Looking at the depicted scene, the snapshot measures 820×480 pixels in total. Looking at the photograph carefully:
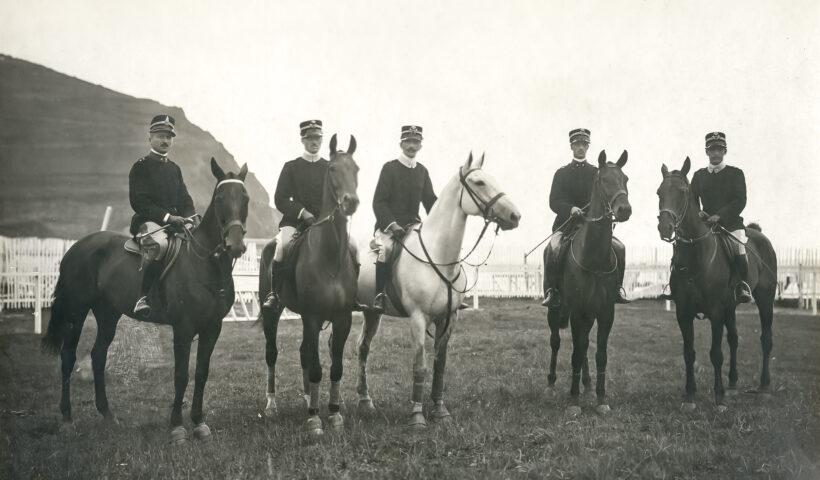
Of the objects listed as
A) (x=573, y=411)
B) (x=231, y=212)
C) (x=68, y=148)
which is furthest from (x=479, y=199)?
(x=68, y=148)

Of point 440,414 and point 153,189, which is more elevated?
point 153,189

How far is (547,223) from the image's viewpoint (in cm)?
917

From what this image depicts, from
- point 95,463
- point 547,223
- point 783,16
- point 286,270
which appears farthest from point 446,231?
point 783,16

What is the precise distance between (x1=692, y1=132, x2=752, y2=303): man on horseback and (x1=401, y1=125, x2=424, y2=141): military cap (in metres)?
3.86

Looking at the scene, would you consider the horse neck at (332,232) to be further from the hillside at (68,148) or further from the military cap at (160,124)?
the hillside at (68,148)

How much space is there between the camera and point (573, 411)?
686 centimetres

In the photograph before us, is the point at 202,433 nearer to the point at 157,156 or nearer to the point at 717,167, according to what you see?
the point at 157,156

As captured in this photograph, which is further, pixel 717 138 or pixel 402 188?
pixel 717 138

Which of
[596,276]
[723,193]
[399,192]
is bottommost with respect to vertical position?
[596,276]

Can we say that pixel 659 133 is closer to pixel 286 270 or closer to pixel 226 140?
pixel 286 270

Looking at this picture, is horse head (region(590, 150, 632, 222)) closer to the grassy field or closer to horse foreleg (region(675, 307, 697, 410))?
horse foreleg (region(675, 307, 697, 410))

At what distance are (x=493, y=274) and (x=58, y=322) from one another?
10.8 metres

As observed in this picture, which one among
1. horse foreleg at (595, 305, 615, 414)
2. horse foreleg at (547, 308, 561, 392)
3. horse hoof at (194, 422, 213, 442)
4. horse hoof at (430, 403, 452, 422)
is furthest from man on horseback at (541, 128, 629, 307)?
horse hoof at (194, 422, 213, 442)

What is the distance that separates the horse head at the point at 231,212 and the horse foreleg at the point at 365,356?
2.42 meters
